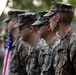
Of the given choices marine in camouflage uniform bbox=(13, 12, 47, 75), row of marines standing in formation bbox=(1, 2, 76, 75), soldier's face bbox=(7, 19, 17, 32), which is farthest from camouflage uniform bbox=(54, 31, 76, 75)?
soldier's face bbox=(7, 19, 17, 32)

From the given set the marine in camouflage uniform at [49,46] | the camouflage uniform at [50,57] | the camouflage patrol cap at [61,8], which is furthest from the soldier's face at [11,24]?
the camouflage patrol cap at [61,8]

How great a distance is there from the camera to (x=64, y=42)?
4488 mm

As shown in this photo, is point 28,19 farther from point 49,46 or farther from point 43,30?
point 49,46

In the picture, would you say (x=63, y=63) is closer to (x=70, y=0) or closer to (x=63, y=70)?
(x=63, y=70)

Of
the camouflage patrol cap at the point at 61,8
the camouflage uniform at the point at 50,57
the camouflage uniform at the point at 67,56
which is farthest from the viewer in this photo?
the camouflage uniform at the point at 50,57

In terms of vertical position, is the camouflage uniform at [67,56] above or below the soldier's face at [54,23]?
below

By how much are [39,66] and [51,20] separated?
1.05 meters

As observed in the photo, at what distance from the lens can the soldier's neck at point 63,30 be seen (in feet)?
14.8

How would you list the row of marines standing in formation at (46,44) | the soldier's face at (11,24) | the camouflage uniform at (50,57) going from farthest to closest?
the soldier's face at (11,24) < the camouflage uniform at (50,57) < the row of marines standing in formation at (46,44)

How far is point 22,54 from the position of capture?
6.34 m

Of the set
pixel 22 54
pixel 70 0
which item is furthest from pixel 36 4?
pixel 22 54

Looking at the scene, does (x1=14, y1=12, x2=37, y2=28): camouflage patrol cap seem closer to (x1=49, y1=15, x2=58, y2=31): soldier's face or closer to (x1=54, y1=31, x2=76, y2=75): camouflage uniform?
(x1=49, y1=15, x2=58, y2=31): soldier's face

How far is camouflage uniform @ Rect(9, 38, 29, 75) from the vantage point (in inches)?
249

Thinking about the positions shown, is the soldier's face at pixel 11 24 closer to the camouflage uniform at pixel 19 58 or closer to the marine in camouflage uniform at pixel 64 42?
the camouflage uniform at pixel 19 58
